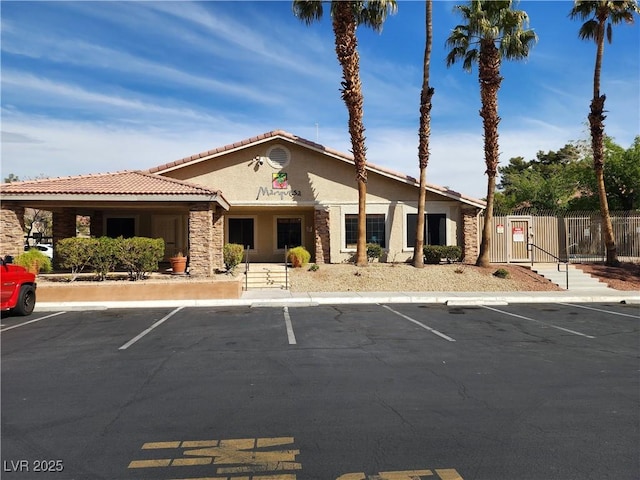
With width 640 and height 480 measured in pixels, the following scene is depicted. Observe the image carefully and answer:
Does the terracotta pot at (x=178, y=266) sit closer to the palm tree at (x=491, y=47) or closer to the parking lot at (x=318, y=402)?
the parking lot at (x=318, y=402)

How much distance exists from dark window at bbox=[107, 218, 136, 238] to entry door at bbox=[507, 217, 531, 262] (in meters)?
18.4

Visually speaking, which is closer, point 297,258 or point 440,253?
point 297,258

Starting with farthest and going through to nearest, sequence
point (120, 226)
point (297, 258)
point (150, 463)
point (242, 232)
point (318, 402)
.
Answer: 1. point (242, 232)
2. point (120, 226)
3. point (297, 258)
4. point (318, 402)
5. point (150, 463)

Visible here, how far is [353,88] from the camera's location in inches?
789

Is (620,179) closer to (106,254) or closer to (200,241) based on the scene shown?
(200,241)

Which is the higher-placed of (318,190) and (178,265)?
(318,190)

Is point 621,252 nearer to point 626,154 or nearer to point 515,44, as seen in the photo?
point 626,154

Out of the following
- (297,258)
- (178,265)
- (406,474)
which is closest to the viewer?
(406,474)

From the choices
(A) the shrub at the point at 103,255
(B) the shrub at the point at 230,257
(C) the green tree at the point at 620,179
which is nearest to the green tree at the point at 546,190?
(C) the green tree at the point at 620,179

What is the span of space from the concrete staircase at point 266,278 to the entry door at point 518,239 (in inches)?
450

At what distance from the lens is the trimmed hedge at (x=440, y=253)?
22.0m

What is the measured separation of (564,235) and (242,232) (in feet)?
53.5

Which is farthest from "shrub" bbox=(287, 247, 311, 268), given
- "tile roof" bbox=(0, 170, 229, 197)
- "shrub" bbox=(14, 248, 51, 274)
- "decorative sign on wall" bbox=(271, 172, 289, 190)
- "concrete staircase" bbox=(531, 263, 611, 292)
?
"concrete staircase" bbox=(531, 263, 611, 292)

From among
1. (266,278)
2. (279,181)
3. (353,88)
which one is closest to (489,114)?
(353,88)
